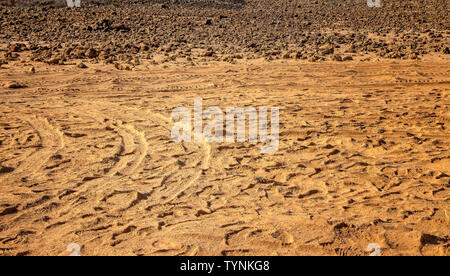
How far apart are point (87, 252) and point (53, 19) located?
38.1 ft

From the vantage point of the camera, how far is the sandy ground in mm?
3311

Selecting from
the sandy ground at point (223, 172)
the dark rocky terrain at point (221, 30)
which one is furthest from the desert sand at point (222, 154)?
the dark rocky terrain at point (221, 30)

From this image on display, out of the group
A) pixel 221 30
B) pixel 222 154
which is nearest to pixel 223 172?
pixel 222 154

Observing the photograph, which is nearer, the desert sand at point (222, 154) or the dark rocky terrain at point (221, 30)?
the desert sand at point (222, 154)

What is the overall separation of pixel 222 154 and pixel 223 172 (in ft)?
1.54

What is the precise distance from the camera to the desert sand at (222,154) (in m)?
3.36

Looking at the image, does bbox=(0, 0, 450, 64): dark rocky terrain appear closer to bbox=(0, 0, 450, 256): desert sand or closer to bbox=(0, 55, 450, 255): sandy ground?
bbox=(0, 0, 450, 256): desert sand

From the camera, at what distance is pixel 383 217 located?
11.7ft

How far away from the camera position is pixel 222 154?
4.87m

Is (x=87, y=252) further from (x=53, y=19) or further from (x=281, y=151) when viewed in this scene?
(x=53, y=19)

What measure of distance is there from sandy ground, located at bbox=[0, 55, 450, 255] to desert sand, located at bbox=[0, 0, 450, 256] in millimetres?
17

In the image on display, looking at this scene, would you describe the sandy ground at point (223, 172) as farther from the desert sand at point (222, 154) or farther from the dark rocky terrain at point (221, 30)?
the dark rocky terrain at point (221, 30)

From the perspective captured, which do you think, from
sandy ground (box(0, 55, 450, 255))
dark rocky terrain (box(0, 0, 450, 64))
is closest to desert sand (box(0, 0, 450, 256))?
sandy ground (box(0, 55, 450, 255))

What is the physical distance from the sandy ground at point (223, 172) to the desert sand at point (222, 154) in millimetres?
17
